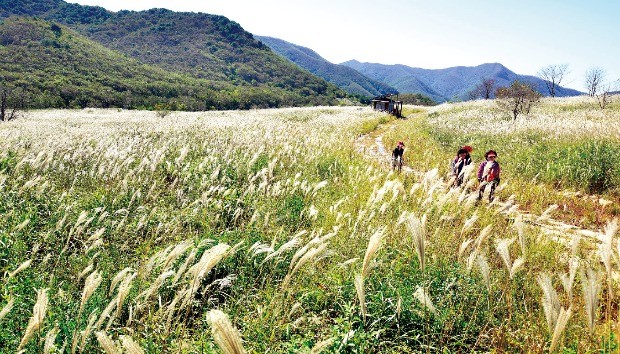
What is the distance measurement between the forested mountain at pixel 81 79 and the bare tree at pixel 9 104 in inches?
496

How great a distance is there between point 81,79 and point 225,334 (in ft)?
310

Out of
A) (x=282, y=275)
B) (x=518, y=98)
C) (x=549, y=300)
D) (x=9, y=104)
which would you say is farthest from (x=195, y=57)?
(x=549, y=300)

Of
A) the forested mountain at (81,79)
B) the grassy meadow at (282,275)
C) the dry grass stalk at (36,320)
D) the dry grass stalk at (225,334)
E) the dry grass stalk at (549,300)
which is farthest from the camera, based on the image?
the forested mountain at (81,79)

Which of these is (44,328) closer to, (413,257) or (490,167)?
(413,257)

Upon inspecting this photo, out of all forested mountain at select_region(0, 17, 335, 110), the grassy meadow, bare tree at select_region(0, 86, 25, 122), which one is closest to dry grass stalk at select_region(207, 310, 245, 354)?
the grassy meadow

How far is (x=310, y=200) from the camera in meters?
6.55

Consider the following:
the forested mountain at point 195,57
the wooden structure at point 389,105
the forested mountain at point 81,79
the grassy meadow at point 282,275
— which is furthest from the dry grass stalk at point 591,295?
the forested mountain at point 195,57

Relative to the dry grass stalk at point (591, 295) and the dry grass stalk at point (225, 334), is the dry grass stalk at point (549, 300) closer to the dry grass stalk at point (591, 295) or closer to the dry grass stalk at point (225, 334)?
the dry grass stalk at point (591, 295)

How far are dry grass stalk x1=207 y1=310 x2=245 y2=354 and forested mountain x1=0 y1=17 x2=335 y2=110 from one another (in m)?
68.9

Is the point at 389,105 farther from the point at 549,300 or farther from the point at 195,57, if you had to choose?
the point at 195,57

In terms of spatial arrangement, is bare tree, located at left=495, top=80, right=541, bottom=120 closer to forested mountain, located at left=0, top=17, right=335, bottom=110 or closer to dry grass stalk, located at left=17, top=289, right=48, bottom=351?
dry grass stalk, located at left=17, top=289, right=48, bottom=351

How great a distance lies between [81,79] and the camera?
77.6 m

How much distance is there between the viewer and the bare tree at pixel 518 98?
29.6 meters

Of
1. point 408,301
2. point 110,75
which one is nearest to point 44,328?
point 408,301
